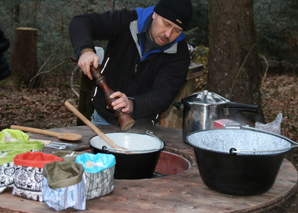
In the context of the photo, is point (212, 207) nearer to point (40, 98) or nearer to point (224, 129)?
point (224, 129)

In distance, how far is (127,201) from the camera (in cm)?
182

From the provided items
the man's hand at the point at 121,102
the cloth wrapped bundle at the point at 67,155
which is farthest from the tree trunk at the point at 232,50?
the cloth wrapped bundle at the point at 67,155

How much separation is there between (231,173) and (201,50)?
26.1ft

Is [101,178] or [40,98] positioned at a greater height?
[101,178]

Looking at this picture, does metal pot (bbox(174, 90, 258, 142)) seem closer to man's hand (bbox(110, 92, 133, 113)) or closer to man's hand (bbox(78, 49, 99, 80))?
man's hand (bbox(110, 92, 133, 113))

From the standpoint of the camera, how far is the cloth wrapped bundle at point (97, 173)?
5.80 ft

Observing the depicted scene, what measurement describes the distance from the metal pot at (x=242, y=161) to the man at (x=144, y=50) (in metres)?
0.93

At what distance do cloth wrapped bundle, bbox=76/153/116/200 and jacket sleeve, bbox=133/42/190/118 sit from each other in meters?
0.97

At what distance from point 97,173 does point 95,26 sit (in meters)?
1.64

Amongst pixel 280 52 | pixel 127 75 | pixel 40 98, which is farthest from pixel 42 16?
pixel 127 75

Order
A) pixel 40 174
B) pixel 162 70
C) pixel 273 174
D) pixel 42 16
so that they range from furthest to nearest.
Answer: pixel 42 16
pixel 162 70
pixel 273 174
pixel 40 174

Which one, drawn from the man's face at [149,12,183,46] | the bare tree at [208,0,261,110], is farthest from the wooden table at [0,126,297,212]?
the bare tree at [208,0,261,110]

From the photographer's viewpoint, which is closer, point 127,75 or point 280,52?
point 127,75

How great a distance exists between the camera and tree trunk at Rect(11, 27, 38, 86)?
354 inches
